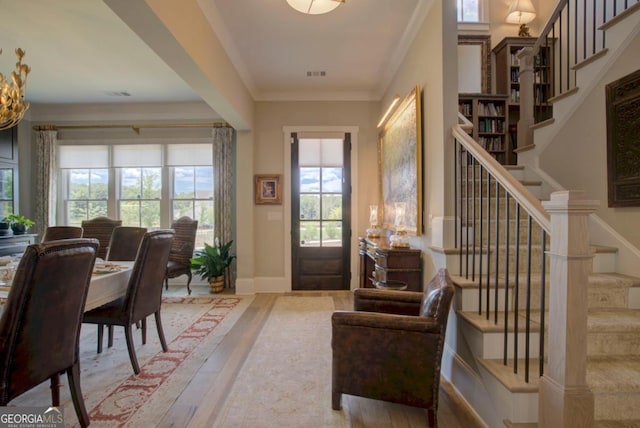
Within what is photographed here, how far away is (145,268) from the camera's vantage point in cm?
239

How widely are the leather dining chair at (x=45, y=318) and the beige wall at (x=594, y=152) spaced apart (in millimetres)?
3726

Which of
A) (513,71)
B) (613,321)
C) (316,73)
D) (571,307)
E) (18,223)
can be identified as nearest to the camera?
(571,307)

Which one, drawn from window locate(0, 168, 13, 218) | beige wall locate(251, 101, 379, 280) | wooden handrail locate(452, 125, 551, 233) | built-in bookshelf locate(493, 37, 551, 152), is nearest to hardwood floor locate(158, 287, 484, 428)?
wooden handrail locate(452, 125, 551, 233)

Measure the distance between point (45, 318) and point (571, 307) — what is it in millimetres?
2425

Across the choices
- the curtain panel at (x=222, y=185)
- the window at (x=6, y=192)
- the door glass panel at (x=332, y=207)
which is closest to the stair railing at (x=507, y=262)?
the door glass panel at (x=332, y=207)

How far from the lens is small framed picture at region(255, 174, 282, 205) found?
4.84 meters

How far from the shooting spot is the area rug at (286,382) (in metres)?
1.83

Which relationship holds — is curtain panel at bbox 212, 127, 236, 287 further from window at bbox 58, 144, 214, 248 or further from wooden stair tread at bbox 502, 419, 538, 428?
wooden stair tread at bbox 502, 419, 538, 428

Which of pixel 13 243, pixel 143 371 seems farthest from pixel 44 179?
pixel 143 371

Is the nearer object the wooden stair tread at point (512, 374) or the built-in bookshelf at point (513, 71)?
the wooden stair tread at point (512, 374)

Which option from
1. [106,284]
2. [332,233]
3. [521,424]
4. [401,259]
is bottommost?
[521,424]

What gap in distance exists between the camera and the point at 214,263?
4.70 meters

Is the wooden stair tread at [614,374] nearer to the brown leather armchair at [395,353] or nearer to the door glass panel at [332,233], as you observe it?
the brown leather armchair at [395,353]

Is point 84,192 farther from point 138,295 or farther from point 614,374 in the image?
point 614,374
